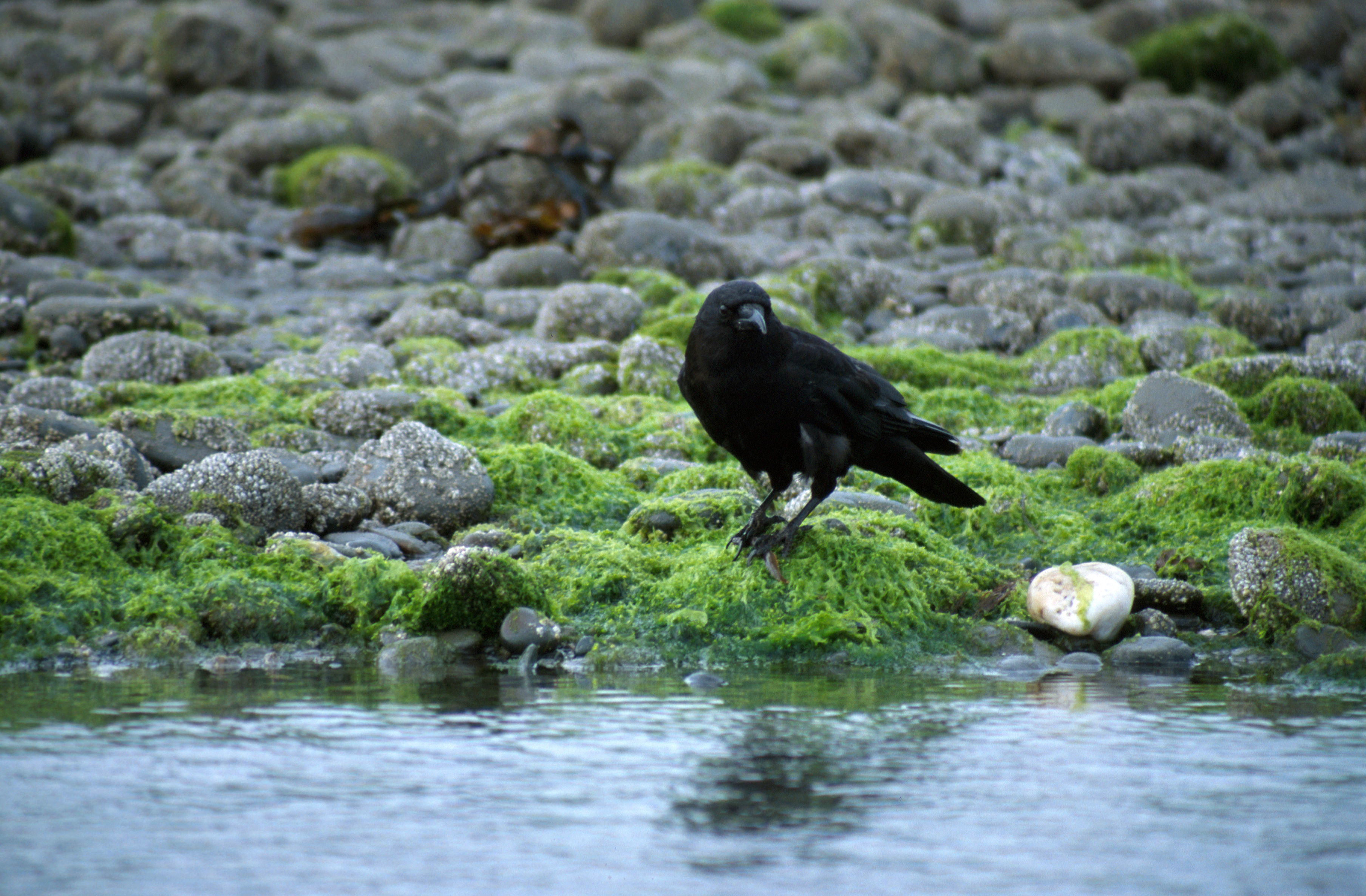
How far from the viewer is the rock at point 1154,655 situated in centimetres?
531

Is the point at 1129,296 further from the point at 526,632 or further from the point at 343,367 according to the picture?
the point at 526,632

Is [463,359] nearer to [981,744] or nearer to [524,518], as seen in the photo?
[524,518]

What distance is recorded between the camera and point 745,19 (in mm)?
26078

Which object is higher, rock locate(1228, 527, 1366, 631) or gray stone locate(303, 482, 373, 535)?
gray stone locate(303, 482, 373, 535)

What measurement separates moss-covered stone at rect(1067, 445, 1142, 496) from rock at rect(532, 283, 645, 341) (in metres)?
3.92

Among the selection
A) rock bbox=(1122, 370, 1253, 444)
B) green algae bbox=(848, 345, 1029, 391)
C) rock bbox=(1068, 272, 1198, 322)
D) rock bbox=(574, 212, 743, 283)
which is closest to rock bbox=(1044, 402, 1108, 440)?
rock bbox=(1122, 370, 1253, 444)

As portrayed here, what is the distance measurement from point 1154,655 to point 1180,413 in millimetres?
2765

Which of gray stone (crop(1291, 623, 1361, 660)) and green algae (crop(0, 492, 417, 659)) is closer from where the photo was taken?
gray stone (crop(1291, 623, 1361, 660))

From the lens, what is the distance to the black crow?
5.57 m

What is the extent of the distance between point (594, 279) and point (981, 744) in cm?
804

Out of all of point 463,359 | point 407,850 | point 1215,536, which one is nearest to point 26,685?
point 407,850

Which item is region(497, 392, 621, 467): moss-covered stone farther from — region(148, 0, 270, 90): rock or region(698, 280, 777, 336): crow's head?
region(148, 0, 270, 90): rock

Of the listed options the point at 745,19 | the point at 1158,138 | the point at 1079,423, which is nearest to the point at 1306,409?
the point at 1079,423

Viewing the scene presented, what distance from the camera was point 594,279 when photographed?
11.6 m
